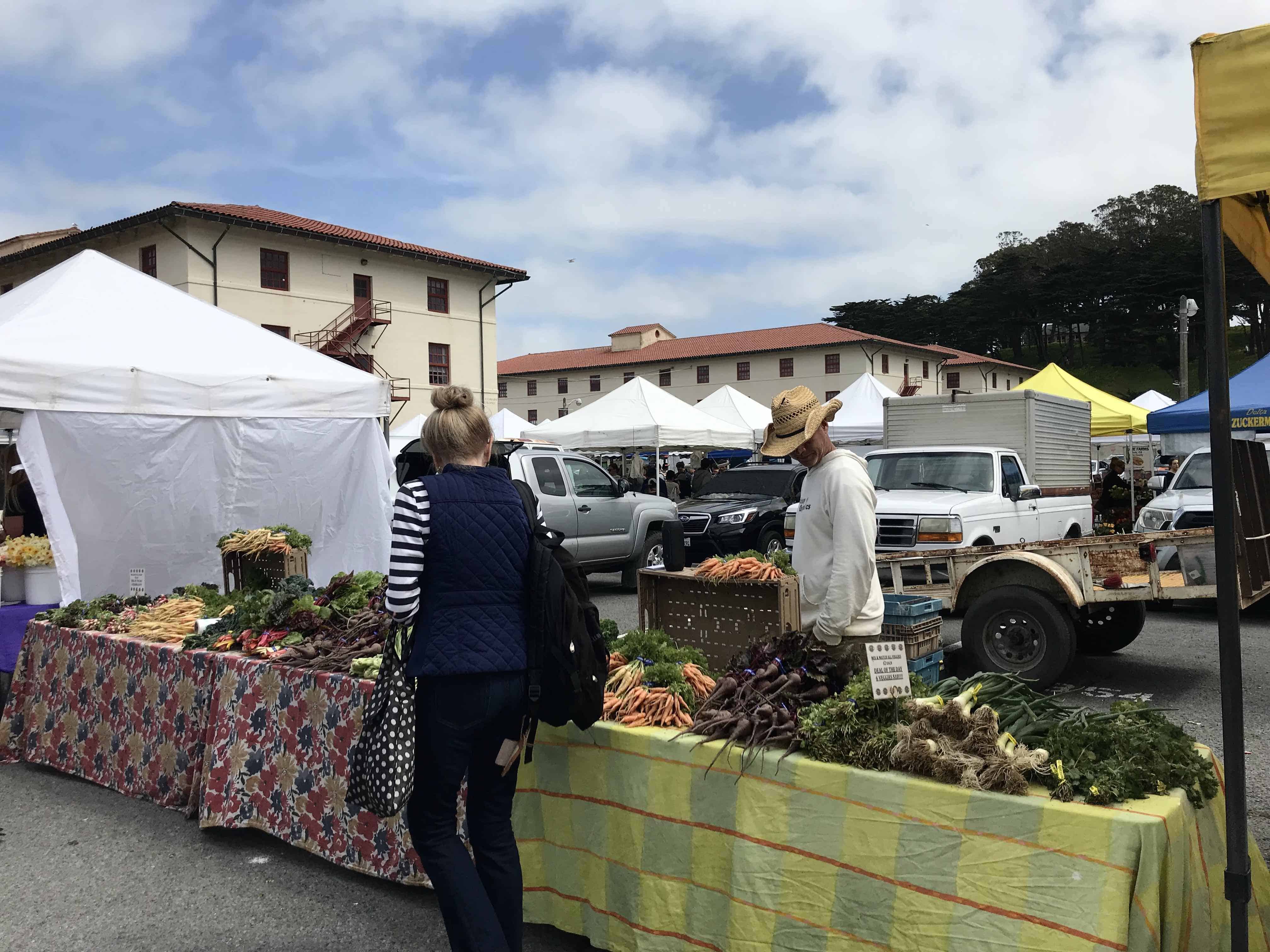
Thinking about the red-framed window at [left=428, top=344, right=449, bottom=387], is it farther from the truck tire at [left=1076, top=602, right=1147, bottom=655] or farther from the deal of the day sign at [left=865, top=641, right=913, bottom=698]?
the deal of the day sign at [left=865, top=641, right=913, bottom=698]

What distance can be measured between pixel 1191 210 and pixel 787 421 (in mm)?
95802

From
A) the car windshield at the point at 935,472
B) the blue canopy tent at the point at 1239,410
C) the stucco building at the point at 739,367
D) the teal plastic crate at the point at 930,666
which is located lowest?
the teal plastic crate at the point at 930,666

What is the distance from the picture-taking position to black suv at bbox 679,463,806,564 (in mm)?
13617

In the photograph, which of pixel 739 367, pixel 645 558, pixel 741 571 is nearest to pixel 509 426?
pixel 645 558

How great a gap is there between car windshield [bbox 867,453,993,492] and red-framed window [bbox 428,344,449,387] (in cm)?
→ 2741

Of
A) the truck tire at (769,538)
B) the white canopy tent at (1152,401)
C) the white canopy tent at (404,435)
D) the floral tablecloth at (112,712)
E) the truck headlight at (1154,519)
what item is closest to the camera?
the floral tablecloth at (112,712)

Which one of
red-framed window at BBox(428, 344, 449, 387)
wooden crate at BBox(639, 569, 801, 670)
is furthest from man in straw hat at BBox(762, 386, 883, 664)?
red-framed window at BBox(428, 344, 449, 387)

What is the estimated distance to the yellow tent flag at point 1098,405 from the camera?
18953mm

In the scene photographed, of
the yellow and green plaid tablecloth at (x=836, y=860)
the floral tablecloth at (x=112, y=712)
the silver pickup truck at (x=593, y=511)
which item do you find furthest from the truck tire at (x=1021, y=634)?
the silver pickup truck at (x=593, y=511)

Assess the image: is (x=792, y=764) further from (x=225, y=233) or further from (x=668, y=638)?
(x=225, y=233)

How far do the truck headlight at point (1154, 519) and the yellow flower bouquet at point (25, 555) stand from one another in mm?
11588

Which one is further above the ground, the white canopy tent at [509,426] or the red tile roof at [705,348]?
the red tile roof at [705,348]

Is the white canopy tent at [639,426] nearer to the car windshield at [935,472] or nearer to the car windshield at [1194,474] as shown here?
the car windshield at [935,472]

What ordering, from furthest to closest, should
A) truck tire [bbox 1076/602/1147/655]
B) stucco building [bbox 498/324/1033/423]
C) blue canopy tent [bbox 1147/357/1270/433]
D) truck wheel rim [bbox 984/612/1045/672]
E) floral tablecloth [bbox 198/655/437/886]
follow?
1. stucco building [bbox 498/324/1033/423]
2. blue canopy tent [bbox 1147/357/1270/433]
3. truck tire [bbox 1076/602/1147/655]
4. truck wheel rim [bbox 984/612/1045/672]
5. floral tablecloth [bbox 198/655/437/886]
